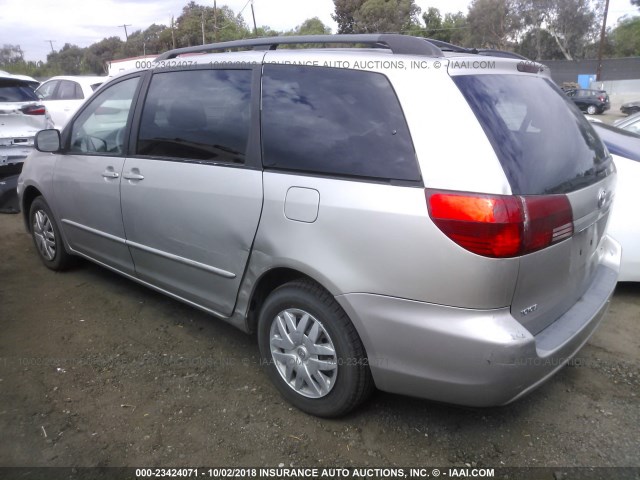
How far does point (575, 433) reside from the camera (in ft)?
8.46

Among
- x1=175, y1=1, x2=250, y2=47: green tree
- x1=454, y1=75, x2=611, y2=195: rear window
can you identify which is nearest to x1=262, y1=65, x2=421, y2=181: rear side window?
x1=454, y1=75, x2=611, y2=195: rear window

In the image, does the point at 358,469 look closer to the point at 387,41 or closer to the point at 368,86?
the point at 368,86

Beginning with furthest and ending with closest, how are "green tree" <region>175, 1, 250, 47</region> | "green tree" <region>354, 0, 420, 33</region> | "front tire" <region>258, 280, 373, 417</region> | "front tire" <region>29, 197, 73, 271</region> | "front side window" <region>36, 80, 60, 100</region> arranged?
"green tree" <region>175, 1, 250, 47</region> → "green tree" <region>354, 0, 420, 33</region> → "front side window" <region>36, 80, 60, 100</region> → "front tire" <region>29, 197, 73, 271</region> → "front tire" <region>258, 280, 373, 417</region>

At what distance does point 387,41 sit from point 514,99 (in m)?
0.65

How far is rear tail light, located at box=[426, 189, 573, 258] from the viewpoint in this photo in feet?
6.70

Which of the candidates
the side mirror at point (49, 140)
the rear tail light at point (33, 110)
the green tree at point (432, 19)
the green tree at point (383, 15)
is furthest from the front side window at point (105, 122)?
the green tree at point (432, 19)

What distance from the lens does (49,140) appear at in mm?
4137

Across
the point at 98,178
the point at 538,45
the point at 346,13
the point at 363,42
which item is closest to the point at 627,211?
the point at 363,42

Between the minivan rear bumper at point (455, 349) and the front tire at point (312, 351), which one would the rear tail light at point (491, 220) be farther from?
the front tire at point (312, 351)

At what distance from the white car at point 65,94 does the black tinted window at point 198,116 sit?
295 inches

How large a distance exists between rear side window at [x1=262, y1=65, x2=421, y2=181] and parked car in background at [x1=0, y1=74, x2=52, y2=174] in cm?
583

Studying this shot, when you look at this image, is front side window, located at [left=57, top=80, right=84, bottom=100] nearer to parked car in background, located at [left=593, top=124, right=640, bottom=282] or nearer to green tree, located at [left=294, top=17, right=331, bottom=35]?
parked car in background, located at [left=593, top=124, right=640, bottom=282]

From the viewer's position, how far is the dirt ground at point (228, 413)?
246 cm

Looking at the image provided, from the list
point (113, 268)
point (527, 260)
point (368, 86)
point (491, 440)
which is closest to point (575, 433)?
point (491, 440)
